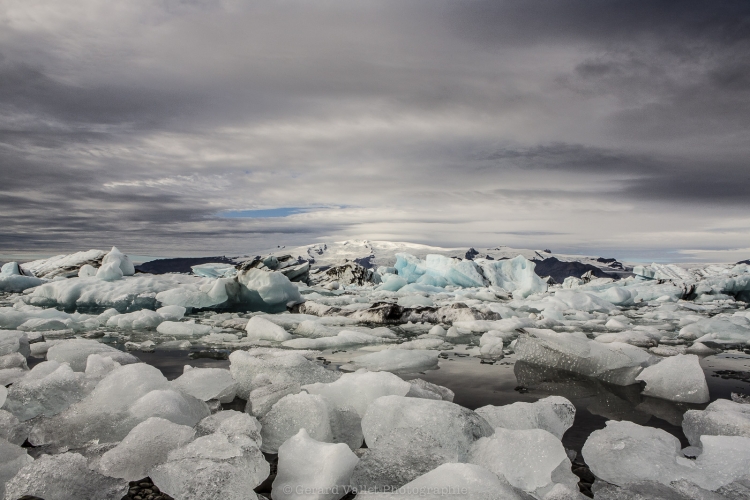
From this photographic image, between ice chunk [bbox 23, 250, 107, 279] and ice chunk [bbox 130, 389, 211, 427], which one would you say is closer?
ice chunk [bbox 130, 389, 211, 427]

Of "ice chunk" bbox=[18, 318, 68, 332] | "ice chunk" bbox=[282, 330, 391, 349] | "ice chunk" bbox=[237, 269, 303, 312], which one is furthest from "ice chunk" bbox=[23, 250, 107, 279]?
"ice chunk" bbox=[282, 330, 391, 349]

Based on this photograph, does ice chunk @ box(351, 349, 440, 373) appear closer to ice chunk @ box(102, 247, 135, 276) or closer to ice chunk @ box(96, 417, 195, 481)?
ice chunk @ box(96, 417, 195, 481)

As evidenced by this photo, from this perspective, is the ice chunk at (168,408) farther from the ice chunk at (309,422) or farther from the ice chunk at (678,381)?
the ice chunk at (678,381)

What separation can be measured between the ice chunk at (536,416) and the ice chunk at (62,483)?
168cm

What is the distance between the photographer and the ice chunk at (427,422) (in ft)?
6.42

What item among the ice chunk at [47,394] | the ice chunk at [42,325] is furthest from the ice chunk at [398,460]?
the ice chunk at [42,325]

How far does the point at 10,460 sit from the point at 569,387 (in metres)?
3.24

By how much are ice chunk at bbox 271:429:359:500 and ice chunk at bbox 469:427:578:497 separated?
1.83ft

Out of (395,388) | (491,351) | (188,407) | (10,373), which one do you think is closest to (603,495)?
(395,388)

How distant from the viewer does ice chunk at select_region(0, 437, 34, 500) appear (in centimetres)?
174

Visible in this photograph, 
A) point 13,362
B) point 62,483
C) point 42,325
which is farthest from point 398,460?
point 42,325

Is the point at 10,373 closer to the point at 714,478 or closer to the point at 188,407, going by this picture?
→ the point at 188,407

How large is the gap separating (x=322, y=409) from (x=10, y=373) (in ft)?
8.35

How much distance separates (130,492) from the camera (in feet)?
5.63
